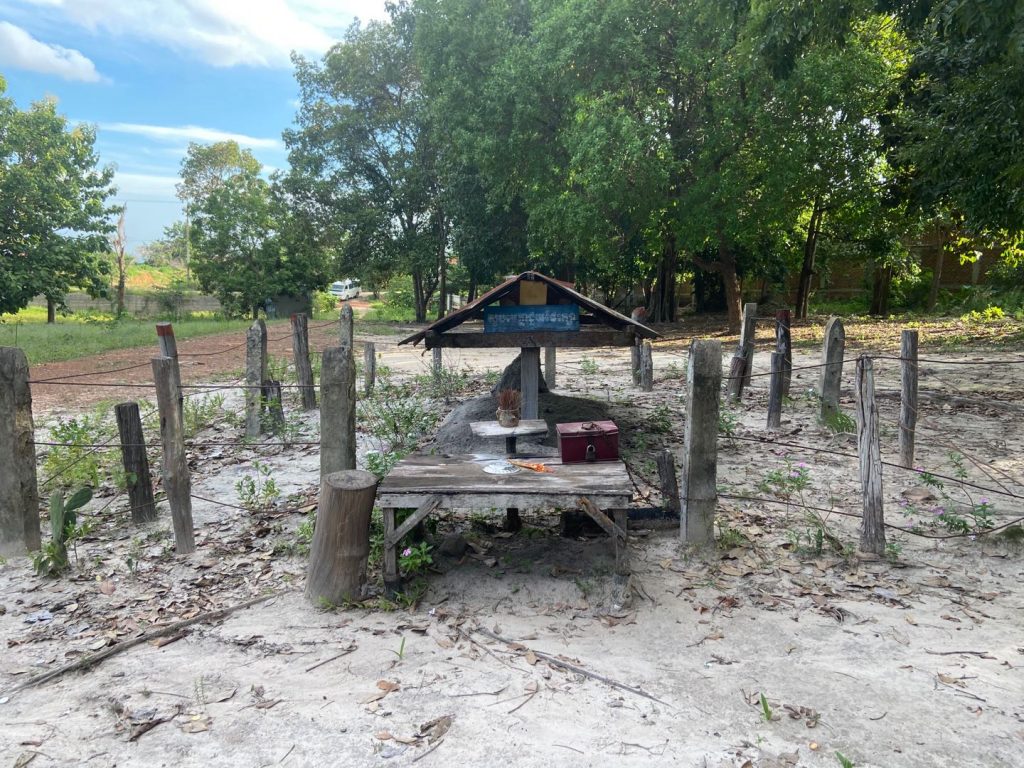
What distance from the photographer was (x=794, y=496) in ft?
21.0

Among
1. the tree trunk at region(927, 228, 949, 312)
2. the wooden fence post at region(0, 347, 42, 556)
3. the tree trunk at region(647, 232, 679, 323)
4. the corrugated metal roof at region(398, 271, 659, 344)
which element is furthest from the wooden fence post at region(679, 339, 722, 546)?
the tree trunk at region(927, 228, 949, 312)

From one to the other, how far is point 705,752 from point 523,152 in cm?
1992

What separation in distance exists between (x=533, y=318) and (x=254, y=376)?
3.99 meters

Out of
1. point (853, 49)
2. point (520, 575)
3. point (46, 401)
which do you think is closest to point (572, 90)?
point (853, 49)

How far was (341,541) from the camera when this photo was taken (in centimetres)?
465

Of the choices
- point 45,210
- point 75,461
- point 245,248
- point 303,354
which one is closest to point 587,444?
point 75,461

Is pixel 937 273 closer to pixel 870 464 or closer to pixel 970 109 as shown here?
pixel 970 109

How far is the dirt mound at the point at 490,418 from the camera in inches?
284

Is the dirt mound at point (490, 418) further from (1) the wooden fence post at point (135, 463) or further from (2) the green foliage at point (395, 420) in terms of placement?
(1) the wooden fence post at point (135, 463)

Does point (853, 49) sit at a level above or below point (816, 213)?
above

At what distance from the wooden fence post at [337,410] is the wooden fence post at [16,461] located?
7.13 feet

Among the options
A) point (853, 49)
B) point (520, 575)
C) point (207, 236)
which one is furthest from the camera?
point (207, 236)

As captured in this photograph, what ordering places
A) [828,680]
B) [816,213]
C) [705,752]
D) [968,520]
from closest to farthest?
[705,752], [828,680], [968,520], [816,213]

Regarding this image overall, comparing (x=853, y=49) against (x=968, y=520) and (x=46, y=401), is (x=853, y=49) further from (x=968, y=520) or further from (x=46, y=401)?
(x=46, y=401)
